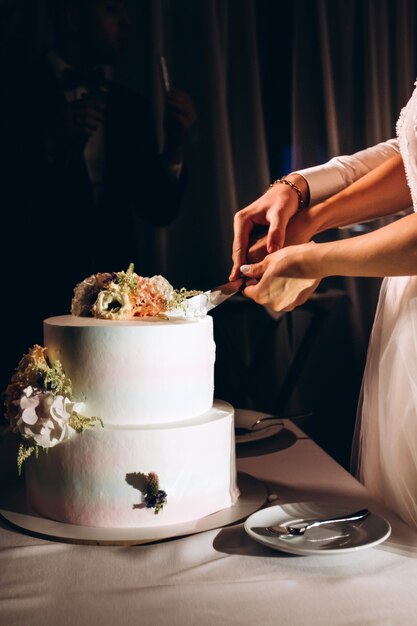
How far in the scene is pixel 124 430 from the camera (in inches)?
50.8

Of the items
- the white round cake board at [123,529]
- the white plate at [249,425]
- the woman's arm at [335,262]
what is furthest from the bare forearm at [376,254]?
the white plate at [249,425]

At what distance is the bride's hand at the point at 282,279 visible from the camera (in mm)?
1401

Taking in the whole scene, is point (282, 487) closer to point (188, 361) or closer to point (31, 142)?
point (188, 361)

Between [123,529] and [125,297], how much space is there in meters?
0.44

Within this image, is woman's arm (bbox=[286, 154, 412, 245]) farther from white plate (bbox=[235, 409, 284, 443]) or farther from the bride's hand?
white plate (bbox=[235, 409, 284, 443])

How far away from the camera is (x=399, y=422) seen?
1371mm

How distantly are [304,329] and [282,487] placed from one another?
260 cm

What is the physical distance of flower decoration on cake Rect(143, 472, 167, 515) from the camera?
1.29 metres

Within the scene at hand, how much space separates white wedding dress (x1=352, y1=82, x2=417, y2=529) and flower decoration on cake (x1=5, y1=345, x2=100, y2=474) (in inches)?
22.6

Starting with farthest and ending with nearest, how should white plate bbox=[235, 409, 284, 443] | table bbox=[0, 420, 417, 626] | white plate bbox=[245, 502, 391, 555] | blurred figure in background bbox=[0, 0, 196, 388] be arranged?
blurred figure in background bbox=[0, 0, 196, 388] < white plate bbox=[235, 409, 284, 443] < white plate bbox=[245, 502, 391, 555] < table bbox=[0, 420, 417, 626]

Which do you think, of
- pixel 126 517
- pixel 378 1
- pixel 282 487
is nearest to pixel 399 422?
pixel 282 487

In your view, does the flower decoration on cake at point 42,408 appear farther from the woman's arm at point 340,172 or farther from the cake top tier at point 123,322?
the woman's arm at point 340,172

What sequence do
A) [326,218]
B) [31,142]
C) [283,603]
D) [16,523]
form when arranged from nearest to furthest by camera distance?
[283,603] → [16,523] → [326,218] → [31,142]

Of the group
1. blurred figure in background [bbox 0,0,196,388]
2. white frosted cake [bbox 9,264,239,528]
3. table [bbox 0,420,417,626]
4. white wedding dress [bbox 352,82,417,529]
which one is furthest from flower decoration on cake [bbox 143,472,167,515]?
blurred figure in background [bbox 0,0,196,388]
